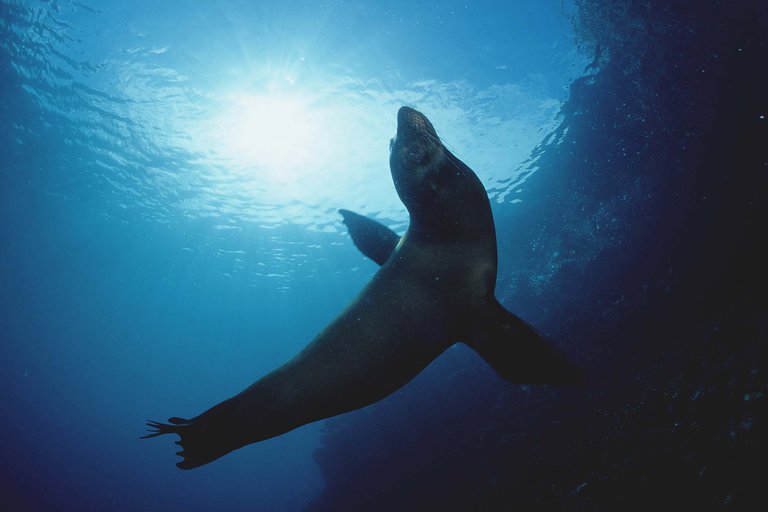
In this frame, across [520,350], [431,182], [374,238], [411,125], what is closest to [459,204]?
[431,182]

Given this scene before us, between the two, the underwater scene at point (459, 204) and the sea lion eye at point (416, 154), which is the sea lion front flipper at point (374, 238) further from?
the sea lion eye at point (416, 154)

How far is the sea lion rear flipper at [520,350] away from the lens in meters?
2.25

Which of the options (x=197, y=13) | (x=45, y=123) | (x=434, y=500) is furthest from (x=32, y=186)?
(x=434, y=500)

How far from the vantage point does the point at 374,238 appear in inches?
102

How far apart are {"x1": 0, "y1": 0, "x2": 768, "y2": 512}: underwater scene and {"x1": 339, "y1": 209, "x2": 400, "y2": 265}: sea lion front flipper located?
17mm

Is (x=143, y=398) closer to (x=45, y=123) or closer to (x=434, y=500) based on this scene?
(x=45, y=123)

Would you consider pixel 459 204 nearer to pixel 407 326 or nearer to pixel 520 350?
pixel 407 326

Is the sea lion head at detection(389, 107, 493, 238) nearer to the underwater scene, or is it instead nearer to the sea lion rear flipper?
the underwater scene

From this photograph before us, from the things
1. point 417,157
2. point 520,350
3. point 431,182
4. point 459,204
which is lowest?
point 520,350

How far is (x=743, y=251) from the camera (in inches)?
313

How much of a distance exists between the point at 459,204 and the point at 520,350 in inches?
42.0

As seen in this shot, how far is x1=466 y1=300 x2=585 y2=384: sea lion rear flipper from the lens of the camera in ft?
7.37

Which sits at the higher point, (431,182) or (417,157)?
(417,157)

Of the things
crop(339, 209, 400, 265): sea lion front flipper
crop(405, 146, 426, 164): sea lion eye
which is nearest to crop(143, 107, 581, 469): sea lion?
crop(405, 146, 426, 164): sea lion eye
